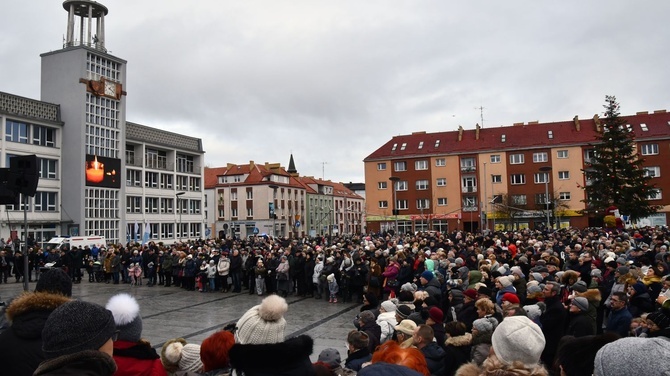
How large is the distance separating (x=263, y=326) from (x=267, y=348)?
19 cm

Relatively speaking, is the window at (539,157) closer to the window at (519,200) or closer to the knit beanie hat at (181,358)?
the window at (519,200)

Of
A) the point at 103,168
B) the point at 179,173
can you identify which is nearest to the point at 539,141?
the point at 179,173

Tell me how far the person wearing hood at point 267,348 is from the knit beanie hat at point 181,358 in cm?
108

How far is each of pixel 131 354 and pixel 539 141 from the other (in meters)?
67.0

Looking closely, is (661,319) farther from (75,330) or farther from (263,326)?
(75,330)

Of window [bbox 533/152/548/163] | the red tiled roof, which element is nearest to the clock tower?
the red tiled roof

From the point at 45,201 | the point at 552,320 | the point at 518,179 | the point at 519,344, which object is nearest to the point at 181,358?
the point at 519,344

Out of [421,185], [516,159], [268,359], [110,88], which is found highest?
[110,88]

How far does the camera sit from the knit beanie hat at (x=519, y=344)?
3168mm

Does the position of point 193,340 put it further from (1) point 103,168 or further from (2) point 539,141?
(2) point 539,141

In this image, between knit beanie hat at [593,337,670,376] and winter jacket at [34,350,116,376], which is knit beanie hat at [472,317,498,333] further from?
winter jacket at [34,350,116,376]

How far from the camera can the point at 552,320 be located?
690cm

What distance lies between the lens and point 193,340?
11602 mm

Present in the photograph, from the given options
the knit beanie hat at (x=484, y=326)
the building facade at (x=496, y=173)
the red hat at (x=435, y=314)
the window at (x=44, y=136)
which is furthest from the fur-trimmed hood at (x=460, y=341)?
the building facade at (x=496, y=173)
